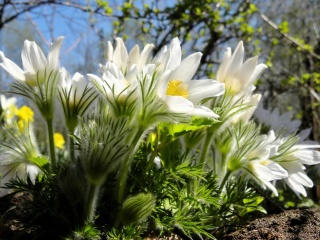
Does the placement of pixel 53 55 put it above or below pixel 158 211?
above

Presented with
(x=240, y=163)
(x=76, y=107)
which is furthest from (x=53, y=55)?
(x=240, y=163)

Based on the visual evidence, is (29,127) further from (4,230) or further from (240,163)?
(240,163)

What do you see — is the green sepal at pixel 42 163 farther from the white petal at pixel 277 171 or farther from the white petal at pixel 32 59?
the white petal at pixel 277 171

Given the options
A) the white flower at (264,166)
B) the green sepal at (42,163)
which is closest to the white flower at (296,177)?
the white flower at (264,166)

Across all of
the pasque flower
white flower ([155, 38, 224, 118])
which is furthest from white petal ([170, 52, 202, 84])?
the pasque flower

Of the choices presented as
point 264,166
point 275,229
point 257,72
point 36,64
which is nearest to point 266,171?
point 264,166

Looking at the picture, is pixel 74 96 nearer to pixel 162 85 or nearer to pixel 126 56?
pixel 126 56
